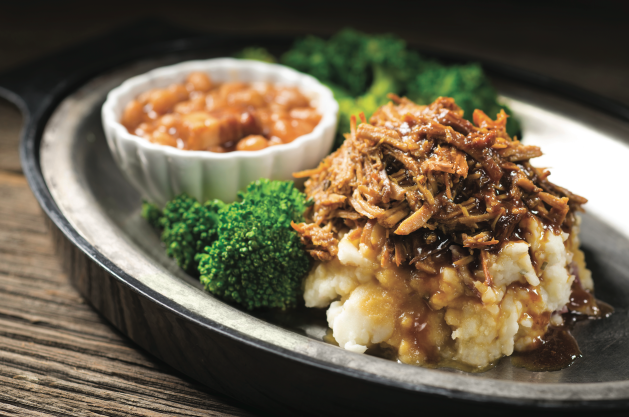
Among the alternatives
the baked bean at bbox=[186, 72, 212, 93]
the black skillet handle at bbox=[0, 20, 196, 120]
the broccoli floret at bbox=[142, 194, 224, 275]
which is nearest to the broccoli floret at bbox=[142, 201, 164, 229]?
the broccoli floret at bbox=[142, 194, 224, 275]

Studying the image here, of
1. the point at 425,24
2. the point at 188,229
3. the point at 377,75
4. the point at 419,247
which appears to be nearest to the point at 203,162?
the point at 188,229

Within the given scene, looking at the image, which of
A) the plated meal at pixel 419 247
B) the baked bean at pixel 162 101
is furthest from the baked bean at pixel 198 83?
the plated meal at pixel 419 247

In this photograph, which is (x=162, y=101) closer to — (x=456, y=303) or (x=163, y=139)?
(x=163, y=139)

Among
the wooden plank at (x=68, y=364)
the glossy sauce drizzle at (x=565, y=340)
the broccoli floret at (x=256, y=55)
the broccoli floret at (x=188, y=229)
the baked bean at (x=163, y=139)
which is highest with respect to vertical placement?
the broccoli floret at (x=256, y=55)

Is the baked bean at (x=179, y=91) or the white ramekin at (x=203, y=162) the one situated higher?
the baked bean at (x=179, y=91)

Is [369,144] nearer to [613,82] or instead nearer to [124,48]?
[124,48]

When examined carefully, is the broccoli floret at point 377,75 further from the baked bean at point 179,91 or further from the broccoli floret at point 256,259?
the broccoli floret at point 256,259
